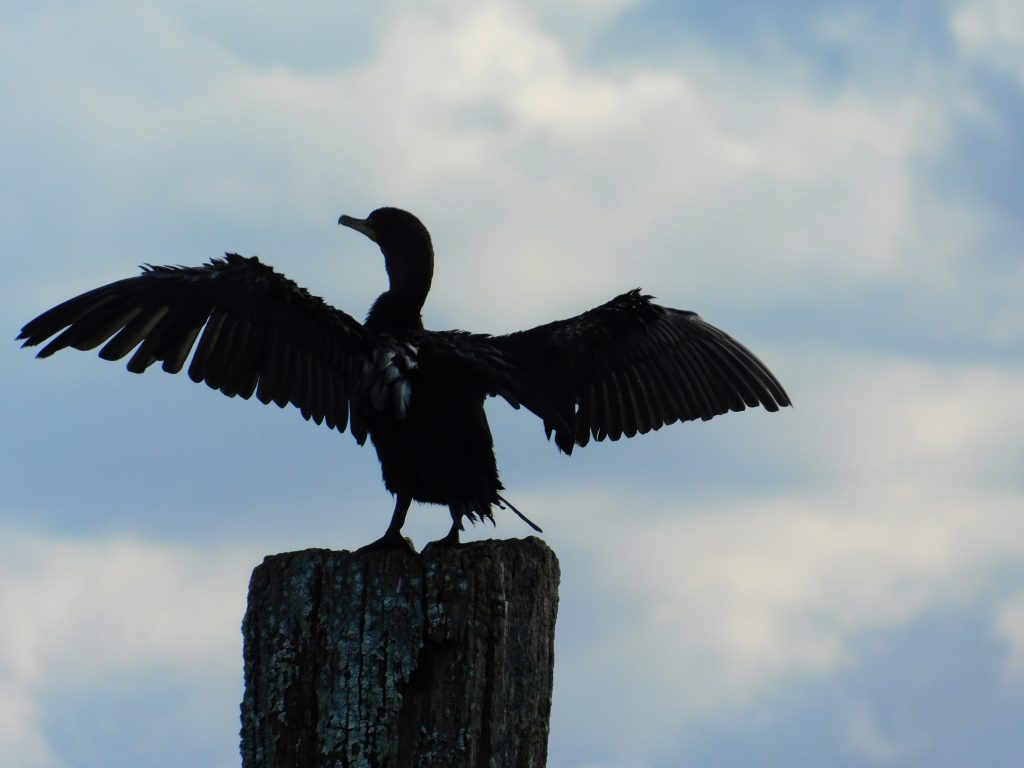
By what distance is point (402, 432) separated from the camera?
19.4ft

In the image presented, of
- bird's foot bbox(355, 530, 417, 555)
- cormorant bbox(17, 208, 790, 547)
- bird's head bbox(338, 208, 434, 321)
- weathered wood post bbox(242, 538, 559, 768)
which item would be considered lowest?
weathered wood post bbox(242, 538, 559, 768)

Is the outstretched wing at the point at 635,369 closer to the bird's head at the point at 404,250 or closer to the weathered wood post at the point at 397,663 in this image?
the bird's head at the point at 404,250

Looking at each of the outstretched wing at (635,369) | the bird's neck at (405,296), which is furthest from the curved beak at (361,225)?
the outstretched wing at (635,369)

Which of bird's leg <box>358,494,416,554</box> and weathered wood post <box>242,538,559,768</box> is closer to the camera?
weathered wood post <box>242,538,559,768</box>

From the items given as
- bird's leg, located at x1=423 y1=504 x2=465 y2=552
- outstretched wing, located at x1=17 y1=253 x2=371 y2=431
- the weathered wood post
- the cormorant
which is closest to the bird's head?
the cormorant

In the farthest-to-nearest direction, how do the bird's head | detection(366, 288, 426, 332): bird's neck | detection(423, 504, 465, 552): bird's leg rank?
the bird's head < detection(366, 288, 426, 332): bird's neck < detection(423, 504, 465, 552): bird's leg

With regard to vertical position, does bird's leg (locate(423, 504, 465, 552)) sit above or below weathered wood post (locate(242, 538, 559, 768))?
above

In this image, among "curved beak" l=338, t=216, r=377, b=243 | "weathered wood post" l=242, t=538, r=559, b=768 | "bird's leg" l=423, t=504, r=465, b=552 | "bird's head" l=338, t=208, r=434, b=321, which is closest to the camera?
"weathered wood post" l=242, t=538, r=559, b=768

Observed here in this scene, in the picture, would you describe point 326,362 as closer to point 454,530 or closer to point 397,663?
point 454,530

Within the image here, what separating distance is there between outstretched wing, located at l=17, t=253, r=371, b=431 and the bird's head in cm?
81

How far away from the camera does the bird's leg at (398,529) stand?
5770 millimetres

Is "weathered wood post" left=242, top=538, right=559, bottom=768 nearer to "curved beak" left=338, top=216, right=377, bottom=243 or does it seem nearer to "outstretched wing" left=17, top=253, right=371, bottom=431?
"outstretched wing" left=17, top=253, right=371, bottom=431

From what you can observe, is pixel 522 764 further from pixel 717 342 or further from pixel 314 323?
pixel 717 342

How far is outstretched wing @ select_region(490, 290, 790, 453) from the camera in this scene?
22.2ft
